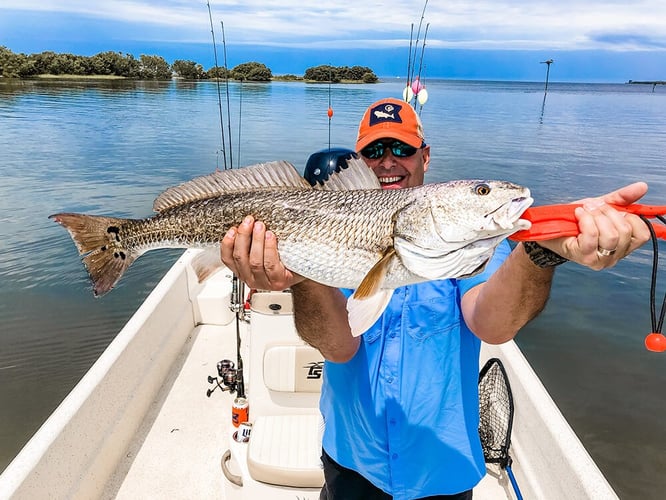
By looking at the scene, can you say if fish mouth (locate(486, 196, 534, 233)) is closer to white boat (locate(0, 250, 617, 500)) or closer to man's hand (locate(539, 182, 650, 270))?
man's hand (locate(539, 182, 650, 270))

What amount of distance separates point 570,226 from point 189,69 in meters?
89.8

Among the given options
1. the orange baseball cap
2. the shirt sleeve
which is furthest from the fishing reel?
the shirt sleeve

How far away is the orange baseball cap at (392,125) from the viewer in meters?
2.94

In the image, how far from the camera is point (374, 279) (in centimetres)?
198

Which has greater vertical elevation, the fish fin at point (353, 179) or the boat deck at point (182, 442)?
the fish fin at point (353, 179)

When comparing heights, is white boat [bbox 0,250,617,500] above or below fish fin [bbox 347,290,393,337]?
below

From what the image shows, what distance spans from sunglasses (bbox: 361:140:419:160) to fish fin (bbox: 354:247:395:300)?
113 cm

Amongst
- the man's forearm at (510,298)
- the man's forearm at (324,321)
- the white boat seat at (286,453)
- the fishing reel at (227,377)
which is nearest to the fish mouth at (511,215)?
the man's forearm at (510,298)

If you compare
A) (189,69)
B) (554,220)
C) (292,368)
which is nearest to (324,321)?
(554,220)

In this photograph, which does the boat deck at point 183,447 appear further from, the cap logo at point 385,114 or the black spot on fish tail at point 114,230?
the cap logo at point 385,114

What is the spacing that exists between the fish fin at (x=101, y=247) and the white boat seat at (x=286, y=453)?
147cm

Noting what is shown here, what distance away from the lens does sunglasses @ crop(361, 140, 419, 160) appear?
9.86ft

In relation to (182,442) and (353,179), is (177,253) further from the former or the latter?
(353,179)

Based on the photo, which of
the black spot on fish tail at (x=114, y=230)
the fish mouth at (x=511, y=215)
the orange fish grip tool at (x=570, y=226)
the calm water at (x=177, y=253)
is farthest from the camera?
the calm water at (x=177, y=253)
